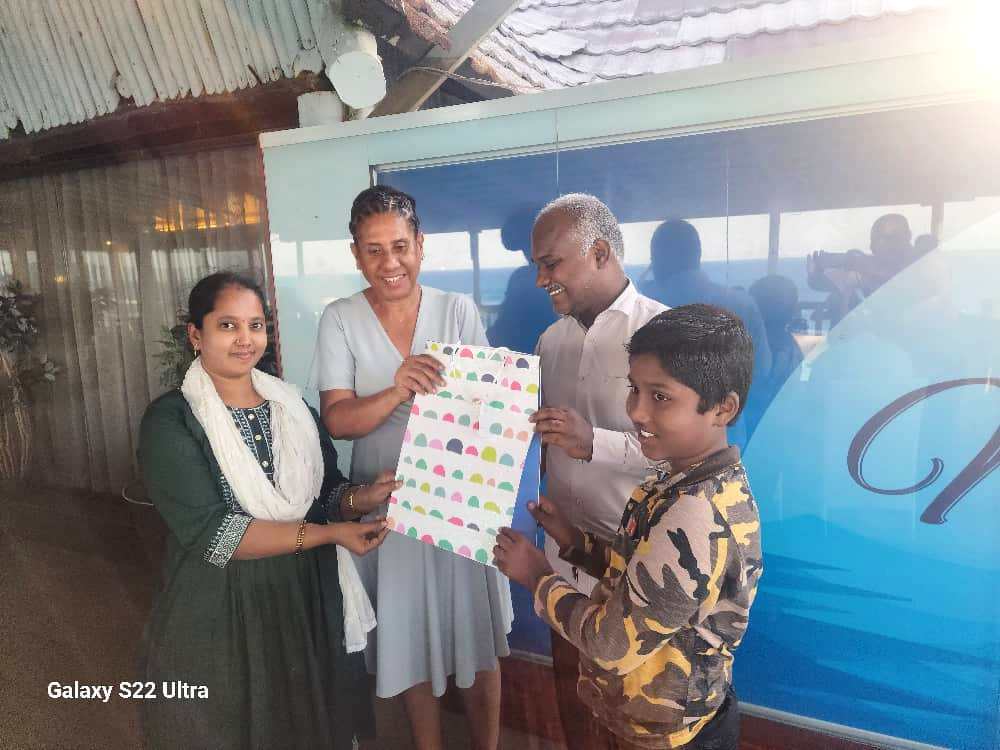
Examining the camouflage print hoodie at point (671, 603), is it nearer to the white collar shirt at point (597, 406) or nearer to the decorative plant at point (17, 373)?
the white collar shirt at point (597, 406)

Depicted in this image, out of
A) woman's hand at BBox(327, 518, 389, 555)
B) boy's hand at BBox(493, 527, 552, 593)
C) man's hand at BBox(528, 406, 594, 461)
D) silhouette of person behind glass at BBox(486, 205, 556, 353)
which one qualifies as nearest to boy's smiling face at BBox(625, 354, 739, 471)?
man's hand at BBox(528, 406, 594, 461)

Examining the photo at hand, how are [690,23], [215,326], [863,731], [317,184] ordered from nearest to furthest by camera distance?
[215,326], [863,731], [317,184], [690,23]

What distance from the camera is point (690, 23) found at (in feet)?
7.90

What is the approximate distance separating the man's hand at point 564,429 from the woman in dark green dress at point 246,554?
0.46 metres

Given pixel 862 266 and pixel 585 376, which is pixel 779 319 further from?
pixel 585 376

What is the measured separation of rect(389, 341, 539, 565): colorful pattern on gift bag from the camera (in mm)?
1214

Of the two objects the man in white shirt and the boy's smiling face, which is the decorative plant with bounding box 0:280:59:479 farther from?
the boy's smiling face

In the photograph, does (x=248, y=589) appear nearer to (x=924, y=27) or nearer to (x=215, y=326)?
(x=215, y=326)

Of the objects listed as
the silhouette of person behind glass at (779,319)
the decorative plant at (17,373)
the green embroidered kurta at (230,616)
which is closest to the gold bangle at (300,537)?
the green embroidered kurta at (230,616)

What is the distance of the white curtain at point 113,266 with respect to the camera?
3238 mm

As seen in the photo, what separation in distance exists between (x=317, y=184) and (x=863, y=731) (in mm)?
2751

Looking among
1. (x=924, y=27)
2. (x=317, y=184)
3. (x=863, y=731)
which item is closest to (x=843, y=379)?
(x=924, y=27)

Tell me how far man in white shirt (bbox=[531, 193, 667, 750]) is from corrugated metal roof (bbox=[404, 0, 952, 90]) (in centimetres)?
122

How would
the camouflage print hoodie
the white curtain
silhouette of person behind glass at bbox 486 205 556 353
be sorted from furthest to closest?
the white curtain, silhouette of person behind glass at bbox 486 205 556 353, the camouflage print hoodie
